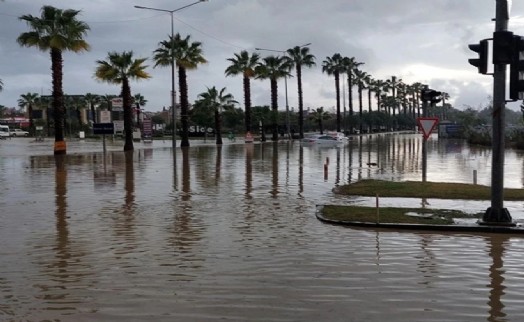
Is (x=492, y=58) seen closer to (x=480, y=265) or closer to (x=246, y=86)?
(x=480, y=265)

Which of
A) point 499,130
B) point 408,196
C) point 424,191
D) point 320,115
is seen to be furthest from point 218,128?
point 499,130

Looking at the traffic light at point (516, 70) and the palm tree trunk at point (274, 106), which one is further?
the palm tree trunk at point (274, 106)

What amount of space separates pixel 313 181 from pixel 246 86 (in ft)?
163

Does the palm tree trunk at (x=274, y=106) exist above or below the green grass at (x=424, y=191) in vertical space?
above

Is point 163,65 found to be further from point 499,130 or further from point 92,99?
point 92,99

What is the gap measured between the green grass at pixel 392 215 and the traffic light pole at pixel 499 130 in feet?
3.02

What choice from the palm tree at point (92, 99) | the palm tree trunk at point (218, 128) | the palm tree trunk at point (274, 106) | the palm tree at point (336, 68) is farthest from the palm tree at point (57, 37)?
the palm tree at point (92, 99)

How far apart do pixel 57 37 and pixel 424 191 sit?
30916mm

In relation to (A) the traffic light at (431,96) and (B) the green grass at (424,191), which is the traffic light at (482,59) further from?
(A) the traffic light at (431,96)

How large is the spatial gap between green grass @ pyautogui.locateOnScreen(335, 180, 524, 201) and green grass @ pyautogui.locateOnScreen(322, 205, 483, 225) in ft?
7.59

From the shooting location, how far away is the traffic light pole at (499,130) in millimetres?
11922

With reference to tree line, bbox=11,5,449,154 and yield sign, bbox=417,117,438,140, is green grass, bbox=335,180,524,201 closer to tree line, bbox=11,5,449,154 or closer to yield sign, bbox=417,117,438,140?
yield sign, bbox=417,117,438,140

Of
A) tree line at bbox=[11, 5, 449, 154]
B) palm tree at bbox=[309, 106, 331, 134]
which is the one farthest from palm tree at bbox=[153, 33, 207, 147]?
palm tree at bbox=[309, 106, 331, 134]

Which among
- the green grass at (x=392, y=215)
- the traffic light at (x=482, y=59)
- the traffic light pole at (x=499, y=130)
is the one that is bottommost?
the green grass at (x=392, y=215)
